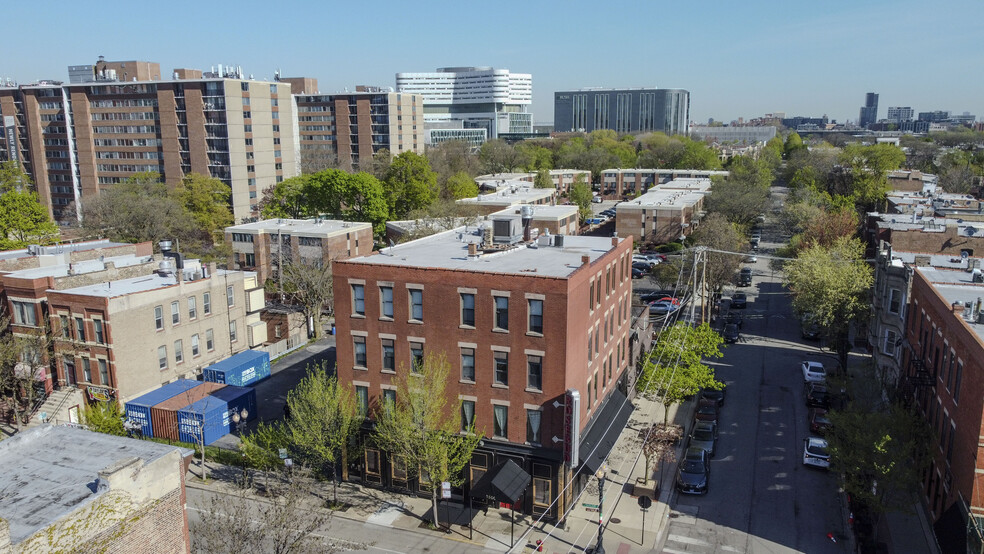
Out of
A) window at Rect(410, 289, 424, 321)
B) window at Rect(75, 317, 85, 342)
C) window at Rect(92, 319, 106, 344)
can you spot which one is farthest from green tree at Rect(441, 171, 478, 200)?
window at Rect(410, 289, 424, 321)

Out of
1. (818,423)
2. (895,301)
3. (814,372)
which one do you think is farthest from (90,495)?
(895,301)

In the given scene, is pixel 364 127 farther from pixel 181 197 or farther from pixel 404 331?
pixel 404 331

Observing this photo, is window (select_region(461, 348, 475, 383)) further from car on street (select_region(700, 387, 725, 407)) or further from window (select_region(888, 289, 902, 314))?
window (select_region(888, 289, 902, 314))

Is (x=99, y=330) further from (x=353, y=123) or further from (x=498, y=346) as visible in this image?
(x=353, y=123)

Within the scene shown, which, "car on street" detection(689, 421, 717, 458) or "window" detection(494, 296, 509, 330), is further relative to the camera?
"car on street" detection(689, 421, 717, 458)

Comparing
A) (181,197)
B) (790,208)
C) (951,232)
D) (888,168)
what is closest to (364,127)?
(181,197)

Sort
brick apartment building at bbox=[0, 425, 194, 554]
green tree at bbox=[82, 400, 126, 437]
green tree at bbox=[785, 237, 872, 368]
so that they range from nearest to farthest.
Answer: brick apartment building at bbox=[0, 425, 194, 554] → green tree at bbox=[82, 400, 126, 437] → green tree at bbox=[785, 237, 872, 368]
